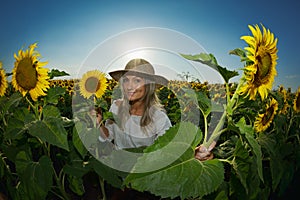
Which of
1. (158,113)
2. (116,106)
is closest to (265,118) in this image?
(158,113)

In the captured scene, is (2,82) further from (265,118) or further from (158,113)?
(265,118)

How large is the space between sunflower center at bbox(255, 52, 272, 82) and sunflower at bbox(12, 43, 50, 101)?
892 mm

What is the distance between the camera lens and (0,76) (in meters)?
1.95

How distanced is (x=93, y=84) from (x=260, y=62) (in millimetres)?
1231

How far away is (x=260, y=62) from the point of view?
1.23 metres

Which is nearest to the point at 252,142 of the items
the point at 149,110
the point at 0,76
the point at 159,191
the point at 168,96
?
the point at 159,191

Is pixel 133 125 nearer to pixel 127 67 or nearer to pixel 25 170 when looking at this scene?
pixel 127 67

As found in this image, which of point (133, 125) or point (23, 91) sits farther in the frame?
point (133, 125)

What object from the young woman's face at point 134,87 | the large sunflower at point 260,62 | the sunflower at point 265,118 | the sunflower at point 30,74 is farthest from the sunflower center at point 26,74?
the sunflower at point 265,118

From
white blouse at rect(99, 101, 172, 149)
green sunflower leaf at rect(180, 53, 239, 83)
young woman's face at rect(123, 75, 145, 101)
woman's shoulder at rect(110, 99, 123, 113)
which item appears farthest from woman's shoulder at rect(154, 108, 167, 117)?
green sunflower leaf at rect(180, 53, 239, 83)

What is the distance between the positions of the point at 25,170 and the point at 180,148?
2.72 ft

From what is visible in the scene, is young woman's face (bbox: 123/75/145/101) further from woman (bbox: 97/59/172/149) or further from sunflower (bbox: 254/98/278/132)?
sunflower (bbox: 254/98/278/132)

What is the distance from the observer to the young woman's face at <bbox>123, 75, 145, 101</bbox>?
1.88 metres

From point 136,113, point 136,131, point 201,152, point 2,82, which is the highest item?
point 2,82
